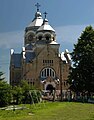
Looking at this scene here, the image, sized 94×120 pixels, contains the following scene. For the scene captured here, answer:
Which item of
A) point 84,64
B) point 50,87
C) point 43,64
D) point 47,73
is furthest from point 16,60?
point 84,64

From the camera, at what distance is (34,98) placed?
42.9m

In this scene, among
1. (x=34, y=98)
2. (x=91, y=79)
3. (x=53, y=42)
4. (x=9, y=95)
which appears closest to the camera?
(x=9, y=95)

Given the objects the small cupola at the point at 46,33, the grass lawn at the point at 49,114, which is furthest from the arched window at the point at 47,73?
the grass lawn at the point at 49,114

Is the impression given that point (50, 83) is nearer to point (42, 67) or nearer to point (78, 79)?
point (42, 67)

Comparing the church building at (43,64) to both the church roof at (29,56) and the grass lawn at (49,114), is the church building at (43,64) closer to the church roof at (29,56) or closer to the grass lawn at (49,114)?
the church roof at (29,56)

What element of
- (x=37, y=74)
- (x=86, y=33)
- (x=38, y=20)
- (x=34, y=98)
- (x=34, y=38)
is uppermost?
(x=38, y=20)

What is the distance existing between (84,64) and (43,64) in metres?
23.6

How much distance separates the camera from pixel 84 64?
46.9m

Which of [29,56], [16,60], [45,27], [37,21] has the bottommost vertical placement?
[16,60]

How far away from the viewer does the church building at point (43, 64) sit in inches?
2689

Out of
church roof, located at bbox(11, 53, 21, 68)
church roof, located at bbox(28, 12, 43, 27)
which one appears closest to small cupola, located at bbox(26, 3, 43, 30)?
church roof, located at bbox(28, 12, 43, 27)

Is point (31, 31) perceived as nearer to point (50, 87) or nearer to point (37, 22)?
point (37, 22)

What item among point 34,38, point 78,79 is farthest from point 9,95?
point 34,38

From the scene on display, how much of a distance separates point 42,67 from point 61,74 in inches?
177
